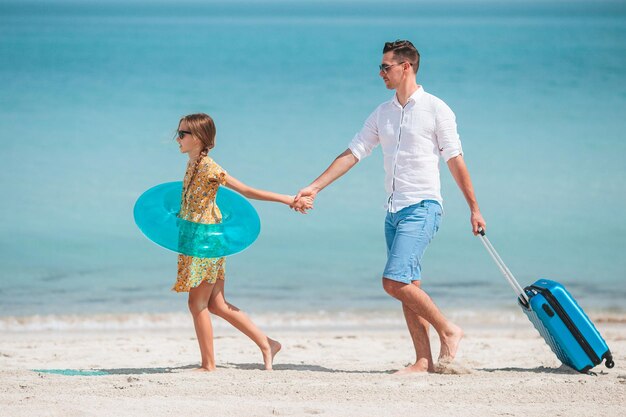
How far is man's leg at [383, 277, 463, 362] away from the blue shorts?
5cm

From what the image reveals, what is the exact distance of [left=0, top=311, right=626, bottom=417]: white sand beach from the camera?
4.07 metres

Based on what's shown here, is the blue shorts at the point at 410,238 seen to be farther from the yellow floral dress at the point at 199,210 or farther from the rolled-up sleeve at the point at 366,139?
the yellow floral dress at the point at 199,210

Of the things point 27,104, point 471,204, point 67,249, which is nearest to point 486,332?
point 471,204

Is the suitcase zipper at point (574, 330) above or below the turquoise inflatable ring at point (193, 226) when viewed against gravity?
below

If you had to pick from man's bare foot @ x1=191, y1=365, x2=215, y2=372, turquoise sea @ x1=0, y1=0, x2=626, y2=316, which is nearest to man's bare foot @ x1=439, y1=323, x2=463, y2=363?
man's bare foot @ x1=191, y1=365, x2=215, y2=372

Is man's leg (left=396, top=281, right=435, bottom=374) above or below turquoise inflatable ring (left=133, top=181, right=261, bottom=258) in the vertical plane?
below

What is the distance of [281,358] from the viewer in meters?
5.87

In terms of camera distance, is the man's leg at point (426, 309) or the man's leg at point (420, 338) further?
the man's leg at point (420, 338)

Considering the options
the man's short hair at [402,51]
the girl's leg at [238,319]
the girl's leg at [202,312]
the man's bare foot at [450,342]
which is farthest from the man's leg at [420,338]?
the man's short hair at [402,51]

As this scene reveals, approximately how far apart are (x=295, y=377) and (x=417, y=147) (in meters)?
1.25

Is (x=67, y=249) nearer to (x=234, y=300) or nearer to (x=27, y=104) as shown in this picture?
(x=234, y=300)

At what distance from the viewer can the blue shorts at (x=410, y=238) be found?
4.68 metres

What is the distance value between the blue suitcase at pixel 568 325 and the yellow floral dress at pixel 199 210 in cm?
131

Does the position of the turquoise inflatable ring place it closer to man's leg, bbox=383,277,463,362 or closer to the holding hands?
the holding hands
